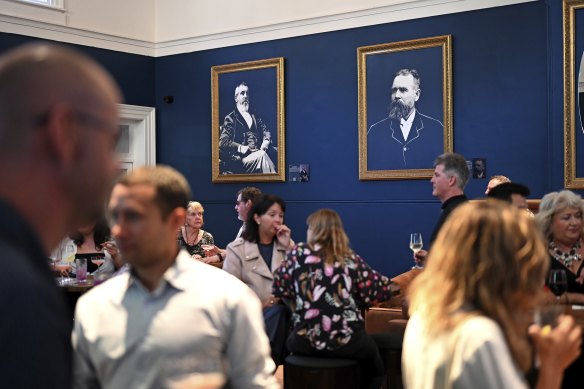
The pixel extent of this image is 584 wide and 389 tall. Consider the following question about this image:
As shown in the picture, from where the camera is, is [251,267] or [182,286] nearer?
[182,286]

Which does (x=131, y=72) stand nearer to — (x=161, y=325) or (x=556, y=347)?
(x=161, y=325)

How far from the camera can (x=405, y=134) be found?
30.0ft

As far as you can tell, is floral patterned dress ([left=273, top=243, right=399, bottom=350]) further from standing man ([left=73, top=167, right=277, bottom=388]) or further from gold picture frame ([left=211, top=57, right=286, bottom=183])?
gold picture frame ([left=211, top=57, right=286, bottom=183])


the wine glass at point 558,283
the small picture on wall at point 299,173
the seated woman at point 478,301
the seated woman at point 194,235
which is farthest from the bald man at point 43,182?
the small picture on wall at point 299,173

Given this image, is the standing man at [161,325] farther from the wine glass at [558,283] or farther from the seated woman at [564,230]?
the seated woman at [564,230]

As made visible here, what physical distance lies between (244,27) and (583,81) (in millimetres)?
4566

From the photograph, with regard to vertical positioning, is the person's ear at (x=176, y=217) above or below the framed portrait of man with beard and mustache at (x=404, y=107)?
below

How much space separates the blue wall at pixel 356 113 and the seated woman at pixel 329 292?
3817mm

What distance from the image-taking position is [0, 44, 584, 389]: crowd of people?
0.95m

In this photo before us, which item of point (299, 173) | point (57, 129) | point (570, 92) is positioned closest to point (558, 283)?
point (57, 129)

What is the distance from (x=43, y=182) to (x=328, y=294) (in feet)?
13.1

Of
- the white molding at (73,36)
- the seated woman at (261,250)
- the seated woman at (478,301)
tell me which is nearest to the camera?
the seated woman at (478,301)

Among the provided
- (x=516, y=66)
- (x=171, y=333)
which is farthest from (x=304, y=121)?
(x=171, y=333)

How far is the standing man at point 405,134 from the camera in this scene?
8.96 meters
